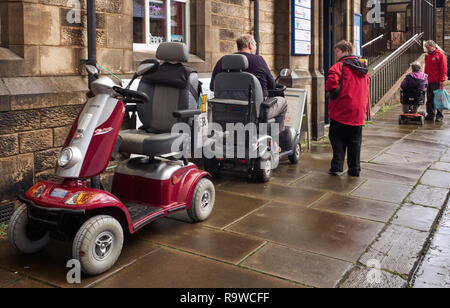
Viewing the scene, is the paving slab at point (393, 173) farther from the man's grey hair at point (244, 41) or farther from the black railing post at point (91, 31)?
the black railing post at point (91, 31)

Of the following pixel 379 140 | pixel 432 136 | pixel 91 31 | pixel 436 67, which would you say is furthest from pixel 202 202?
pixel 436 67

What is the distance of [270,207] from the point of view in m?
5.31

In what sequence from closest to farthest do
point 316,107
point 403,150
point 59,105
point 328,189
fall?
1. point 59,105
2. point 328,189
3. point 403,150
4. point 316,107

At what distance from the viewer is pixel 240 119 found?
634cm

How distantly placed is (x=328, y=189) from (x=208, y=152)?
5.23 ft

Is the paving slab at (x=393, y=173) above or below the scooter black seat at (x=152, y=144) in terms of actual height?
below

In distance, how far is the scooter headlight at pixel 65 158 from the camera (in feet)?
11.6

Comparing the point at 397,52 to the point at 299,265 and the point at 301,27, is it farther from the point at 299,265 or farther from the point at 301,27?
the point at 299,265

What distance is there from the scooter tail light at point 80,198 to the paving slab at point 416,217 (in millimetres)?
2958

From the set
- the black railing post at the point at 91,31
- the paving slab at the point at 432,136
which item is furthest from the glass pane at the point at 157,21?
the paving slab at the point at 432,136

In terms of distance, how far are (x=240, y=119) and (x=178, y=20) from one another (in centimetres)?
199

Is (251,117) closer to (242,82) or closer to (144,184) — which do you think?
(242,82)
